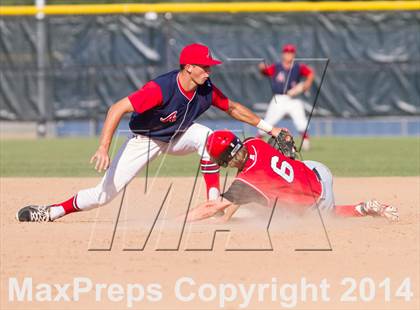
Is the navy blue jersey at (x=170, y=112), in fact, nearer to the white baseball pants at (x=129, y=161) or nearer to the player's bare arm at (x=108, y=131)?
the white baseball pants at (x=129, y=161)

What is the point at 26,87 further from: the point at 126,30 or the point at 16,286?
the point at 16,286

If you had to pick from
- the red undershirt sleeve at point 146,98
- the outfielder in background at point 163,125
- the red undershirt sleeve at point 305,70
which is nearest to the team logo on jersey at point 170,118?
the outfielder in background at point 163,125

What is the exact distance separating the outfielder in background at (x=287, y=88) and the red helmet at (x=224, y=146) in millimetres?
8721

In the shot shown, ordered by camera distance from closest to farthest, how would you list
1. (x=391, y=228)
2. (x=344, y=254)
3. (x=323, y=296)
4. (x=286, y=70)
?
1. (x=323, y=296)
2. (x=344, y=254)
3. (x=391, y=228)
4. (x=286, y=70)

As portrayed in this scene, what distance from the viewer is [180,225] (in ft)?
26.2

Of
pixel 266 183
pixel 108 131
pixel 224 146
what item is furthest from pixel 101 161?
pixel 266 183

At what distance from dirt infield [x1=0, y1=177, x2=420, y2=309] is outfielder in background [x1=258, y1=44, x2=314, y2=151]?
25.1 feet

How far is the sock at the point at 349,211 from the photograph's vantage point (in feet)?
26.7

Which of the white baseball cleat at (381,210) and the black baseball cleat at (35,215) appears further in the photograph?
the black baseball cleat at (35,215)

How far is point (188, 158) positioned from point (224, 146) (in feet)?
27.0

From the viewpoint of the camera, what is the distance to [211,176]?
27.7 feet

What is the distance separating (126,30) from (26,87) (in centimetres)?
251

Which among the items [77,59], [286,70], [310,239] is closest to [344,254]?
[310,239]

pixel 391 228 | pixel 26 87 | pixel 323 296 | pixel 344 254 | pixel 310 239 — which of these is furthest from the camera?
pixel 26 87
